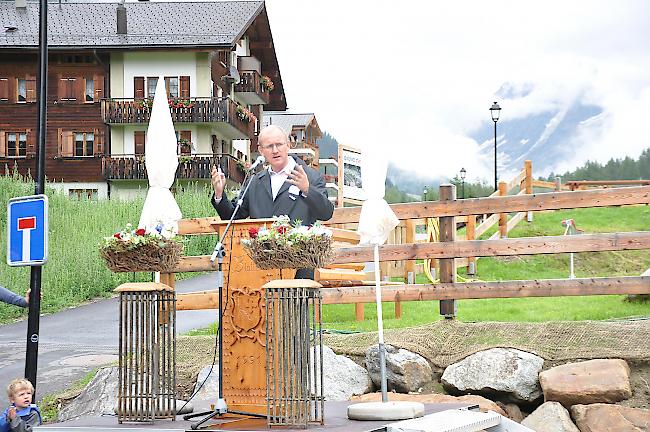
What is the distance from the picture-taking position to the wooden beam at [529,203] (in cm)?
1039

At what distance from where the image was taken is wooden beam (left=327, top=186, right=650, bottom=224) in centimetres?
1039

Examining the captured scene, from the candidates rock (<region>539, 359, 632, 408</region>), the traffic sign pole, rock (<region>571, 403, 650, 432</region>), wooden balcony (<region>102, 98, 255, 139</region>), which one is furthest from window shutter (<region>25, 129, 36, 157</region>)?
rock (<region>571, 403, 650, 432</region>)

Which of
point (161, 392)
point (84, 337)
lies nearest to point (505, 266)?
point (84, 337)

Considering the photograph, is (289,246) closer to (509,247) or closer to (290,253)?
(290,253)

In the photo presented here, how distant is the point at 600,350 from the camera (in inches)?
393

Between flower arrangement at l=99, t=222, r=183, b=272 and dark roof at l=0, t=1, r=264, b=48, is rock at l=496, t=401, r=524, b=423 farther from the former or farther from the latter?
dark roof at l=0, t=1, r=264, b=48

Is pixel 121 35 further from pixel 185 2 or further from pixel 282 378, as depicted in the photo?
pixel 282 378

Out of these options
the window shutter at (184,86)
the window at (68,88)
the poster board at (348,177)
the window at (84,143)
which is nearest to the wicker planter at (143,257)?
the poster board at (348,177)

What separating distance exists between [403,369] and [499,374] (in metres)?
0.89

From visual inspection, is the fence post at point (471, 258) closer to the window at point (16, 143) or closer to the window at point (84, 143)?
the window at point (84, 143)

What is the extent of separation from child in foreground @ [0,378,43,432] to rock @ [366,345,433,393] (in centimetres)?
373

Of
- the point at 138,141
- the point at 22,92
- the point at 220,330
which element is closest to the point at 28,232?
the point at 220,330

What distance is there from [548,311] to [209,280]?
9905mm

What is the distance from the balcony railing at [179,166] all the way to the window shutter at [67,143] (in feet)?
6.14
